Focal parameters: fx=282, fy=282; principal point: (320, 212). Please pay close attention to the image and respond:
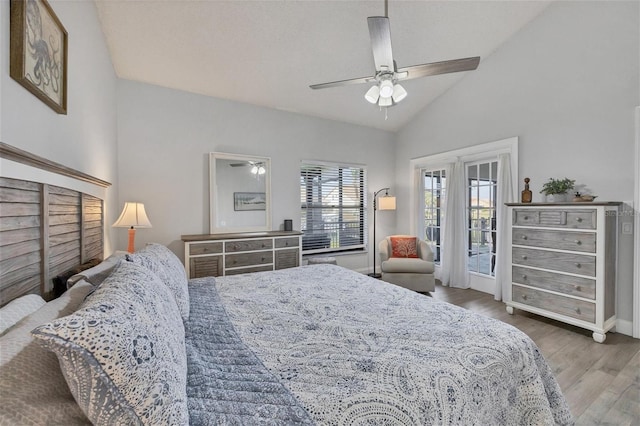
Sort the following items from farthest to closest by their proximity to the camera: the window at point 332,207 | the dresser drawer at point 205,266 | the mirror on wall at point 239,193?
the window at point 332,207 < the mirror on wall at point 239,193 < the dresser drawer at point 205,266

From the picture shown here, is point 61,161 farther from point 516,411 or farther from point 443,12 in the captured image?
point 443,12

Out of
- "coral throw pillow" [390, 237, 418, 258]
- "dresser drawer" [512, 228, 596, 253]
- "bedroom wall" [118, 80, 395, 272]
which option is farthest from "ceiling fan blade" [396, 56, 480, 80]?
"coral throw pillow" [390, 237, 418, 258]

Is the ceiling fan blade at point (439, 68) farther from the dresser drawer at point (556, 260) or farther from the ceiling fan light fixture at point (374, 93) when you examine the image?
the dresser drawer at point (556, 260)

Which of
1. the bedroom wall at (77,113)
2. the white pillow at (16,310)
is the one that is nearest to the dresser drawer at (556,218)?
the white pillow at (16,310)

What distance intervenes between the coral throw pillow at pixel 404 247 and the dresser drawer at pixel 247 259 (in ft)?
6.29

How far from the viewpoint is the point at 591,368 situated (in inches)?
85.0

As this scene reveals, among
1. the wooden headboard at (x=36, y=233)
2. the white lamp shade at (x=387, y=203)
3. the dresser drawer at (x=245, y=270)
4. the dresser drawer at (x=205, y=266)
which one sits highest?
the white lamp shade at (x=387, y=203)

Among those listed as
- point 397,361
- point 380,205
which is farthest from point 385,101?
point 380,205

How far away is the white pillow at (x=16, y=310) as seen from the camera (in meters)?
0.88

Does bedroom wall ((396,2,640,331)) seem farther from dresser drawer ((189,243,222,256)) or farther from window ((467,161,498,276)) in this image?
dresser drawer ((189,243,222,256))

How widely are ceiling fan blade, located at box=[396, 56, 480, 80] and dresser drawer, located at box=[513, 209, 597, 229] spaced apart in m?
1.81

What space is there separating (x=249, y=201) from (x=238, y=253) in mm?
839

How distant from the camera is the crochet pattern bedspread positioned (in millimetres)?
893

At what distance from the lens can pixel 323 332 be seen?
1.34 m
